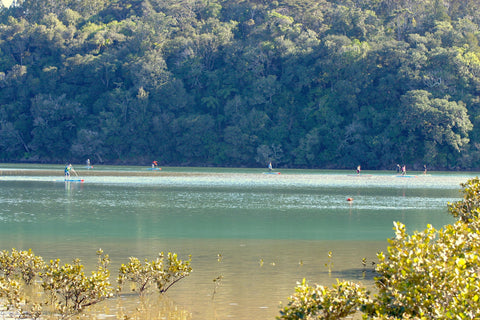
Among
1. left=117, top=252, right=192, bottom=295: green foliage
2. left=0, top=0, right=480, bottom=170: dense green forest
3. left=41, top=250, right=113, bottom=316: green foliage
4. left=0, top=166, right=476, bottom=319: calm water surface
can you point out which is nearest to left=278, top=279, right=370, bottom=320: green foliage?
left=0, top=166, right=476, bottom=319: calm water surface

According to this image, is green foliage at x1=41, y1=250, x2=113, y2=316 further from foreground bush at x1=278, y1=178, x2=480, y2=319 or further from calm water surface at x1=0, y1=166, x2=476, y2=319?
foreground bush at x1=278, y1=178, x2=480, y2=319

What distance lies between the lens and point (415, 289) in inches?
342

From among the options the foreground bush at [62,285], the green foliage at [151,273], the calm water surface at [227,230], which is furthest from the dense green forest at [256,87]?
the foreground bush at [62,285]

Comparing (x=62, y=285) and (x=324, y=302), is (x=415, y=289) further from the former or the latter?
(x=62, y=285)

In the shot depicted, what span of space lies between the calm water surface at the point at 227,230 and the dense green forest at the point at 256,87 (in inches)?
1787

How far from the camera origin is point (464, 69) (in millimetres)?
90875

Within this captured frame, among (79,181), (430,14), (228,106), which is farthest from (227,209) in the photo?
(430,14)

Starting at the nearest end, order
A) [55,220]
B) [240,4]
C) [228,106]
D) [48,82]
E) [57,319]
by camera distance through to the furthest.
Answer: [57,319], [55,220], [228,106], [48,82], [240,4]

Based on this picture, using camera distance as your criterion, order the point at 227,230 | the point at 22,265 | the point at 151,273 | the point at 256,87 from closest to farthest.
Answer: the point at 151,273 < the point at 22,265 < the point at 227,230 < the point at 256,87

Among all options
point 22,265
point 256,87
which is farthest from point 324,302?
point 256,87

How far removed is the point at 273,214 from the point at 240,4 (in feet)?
312

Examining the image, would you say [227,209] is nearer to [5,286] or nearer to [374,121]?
[5,286]

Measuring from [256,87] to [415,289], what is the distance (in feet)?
309

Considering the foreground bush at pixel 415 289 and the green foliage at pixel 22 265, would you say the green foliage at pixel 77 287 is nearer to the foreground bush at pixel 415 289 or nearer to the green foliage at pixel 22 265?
the green foliage at pixel 22 265
